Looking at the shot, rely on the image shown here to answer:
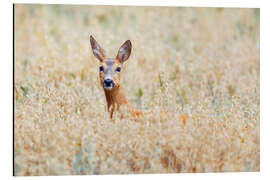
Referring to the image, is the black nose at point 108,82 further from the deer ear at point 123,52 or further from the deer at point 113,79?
the deer ear at point 123,52

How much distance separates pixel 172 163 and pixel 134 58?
7.75ft

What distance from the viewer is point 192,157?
5.58m

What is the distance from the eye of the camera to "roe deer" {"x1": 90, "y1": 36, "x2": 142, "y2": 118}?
Result: 19.4 ft

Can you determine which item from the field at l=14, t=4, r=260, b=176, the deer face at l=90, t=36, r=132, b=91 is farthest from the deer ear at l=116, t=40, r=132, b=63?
the field at l=14, t=4, r=260, b=176

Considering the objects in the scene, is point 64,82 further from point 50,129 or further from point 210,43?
point 210,43

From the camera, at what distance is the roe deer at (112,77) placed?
19.4ft

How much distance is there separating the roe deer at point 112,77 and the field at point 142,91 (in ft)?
0.70

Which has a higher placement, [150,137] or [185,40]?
[185,40]

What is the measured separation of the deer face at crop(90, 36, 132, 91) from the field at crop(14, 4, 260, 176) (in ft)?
0.78

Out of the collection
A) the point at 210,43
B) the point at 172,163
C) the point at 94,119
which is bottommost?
the point at 172,163

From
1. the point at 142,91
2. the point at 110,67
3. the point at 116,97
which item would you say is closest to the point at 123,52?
the point at 110,67

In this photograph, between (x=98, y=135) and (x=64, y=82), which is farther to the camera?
(x=64, y=82)
